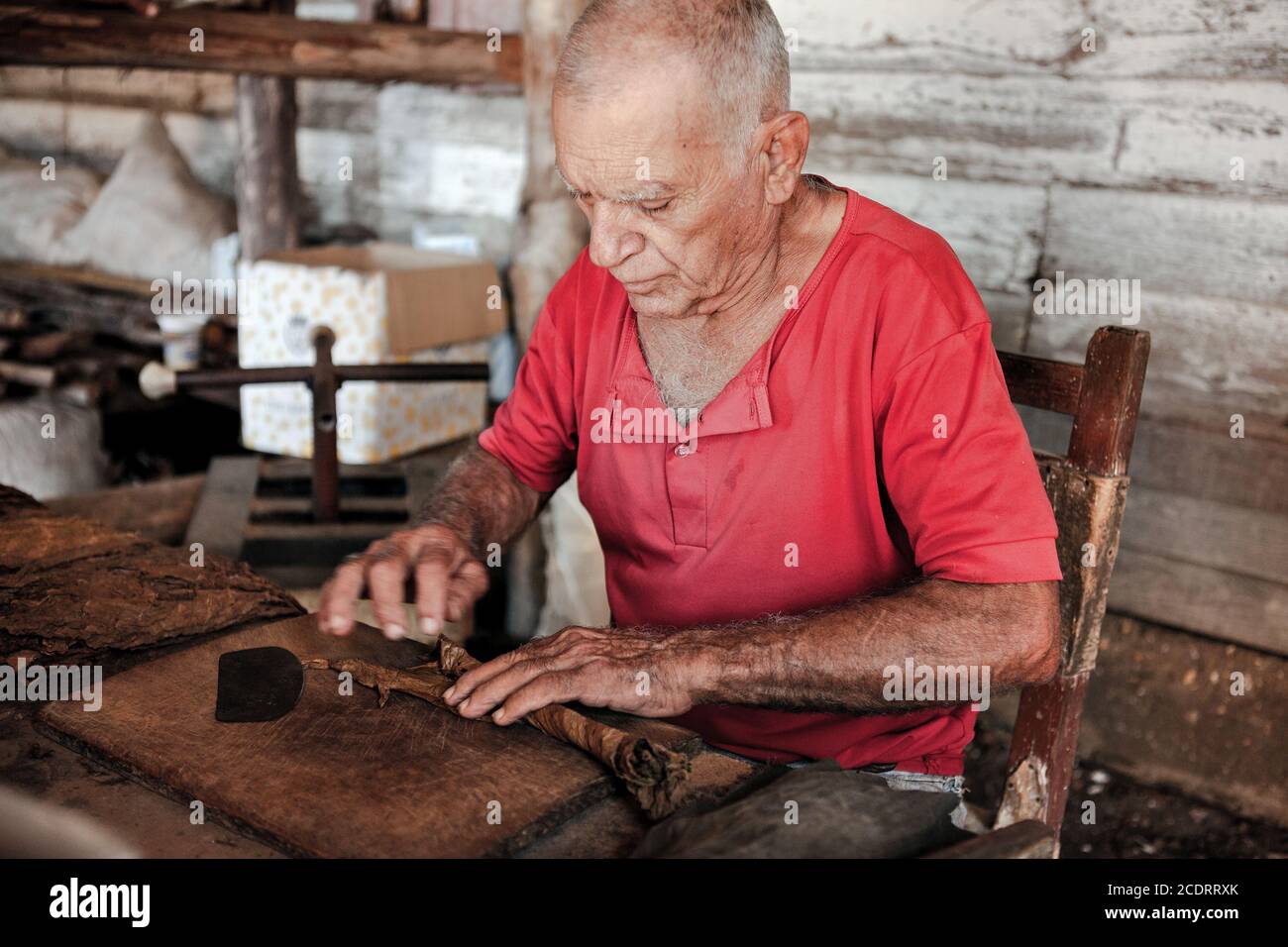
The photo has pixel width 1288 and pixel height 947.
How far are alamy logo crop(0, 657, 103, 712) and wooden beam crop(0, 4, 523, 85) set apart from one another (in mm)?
3141

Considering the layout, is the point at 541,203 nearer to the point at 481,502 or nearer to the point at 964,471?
the point at 481,502

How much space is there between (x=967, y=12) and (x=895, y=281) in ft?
5.52

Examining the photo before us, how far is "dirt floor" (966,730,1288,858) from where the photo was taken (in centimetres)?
309

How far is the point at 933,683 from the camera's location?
158 centimetres

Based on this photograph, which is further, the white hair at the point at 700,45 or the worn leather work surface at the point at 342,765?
the white hair at the point at 700,45

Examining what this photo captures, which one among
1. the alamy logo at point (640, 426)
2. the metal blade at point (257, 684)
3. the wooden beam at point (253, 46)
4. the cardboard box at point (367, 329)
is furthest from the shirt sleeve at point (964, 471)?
the wooden beam at point (253, 46)

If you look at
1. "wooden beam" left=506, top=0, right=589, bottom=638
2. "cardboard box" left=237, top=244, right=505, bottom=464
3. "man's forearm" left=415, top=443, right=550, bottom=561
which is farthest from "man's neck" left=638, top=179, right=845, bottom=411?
"cardboard box" left=237, top=244, right=505, bottom=464

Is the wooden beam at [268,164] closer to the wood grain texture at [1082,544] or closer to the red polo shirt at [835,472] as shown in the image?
the red polo shirt at [835,472]

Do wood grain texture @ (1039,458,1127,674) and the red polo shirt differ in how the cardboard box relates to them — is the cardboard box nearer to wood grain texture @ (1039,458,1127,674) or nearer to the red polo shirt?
the red polo shirt

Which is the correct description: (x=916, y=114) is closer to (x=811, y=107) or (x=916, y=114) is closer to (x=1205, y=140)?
(x=811, y=107)

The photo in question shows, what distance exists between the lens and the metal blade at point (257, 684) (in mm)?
1482

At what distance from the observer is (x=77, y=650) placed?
5.62ft


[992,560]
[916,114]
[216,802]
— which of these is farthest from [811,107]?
[216,802]
